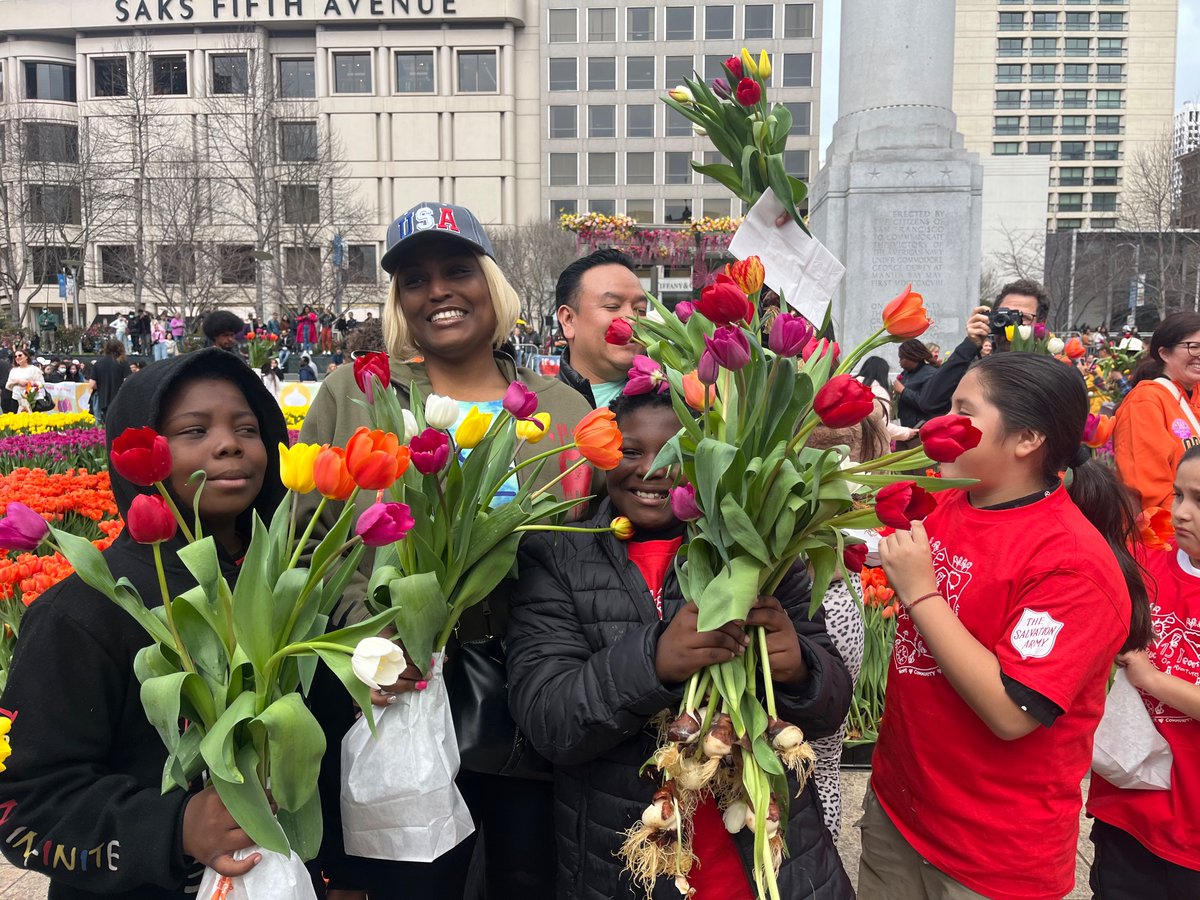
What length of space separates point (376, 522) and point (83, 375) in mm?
21902

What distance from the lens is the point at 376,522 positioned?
1.22 m

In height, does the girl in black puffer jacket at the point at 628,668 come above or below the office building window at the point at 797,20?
below

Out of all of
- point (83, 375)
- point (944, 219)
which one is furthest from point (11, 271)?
point (944, 219)

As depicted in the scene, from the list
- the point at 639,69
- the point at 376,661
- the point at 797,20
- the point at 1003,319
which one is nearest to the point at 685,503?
the point at 376,661

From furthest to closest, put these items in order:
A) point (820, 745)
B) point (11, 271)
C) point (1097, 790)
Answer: point (11, 271) → point (820, 745) → point (1097, 790)

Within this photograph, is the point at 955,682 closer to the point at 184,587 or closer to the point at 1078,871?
the point at 184,587

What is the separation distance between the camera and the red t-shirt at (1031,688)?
5.55ft

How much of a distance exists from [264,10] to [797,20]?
2877 centimetres

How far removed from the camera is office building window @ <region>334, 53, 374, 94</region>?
48812 mm

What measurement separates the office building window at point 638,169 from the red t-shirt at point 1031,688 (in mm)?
51822

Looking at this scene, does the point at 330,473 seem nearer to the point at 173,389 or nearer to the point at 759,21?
the point at 173,389

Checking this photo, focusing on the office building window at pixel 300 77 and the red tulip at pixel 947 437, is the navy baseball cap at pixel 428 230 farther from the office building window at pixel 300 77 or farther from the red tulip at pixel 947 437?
the office building window at pixel 300 77

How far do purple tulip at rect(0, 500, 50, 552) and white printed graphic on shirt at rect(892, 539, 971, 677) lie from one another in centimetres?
155

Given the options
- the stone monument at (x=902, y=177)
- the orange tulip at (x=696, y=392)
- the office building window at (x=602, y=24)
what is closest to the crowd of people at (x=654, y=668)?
the orange tulip at (x=696, y=392)
